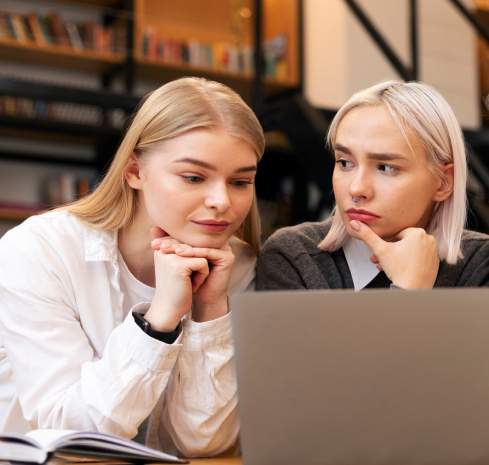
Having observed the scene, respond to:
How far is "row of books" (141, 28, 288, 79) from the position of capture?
504cm

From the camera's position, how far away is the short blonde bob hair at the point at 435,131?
1.38 meters

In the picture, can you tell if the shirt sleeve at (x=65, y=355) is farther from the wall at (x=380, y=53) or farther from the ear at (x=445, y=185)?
the wall at (x=380, y=53)

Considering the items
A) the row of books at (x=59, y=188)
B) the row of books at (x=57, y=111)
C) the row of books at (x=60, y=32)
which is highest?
the row of books at (x=60, y=32)

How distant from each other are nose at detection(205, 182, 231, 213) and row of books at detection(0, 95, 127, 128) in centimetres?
336

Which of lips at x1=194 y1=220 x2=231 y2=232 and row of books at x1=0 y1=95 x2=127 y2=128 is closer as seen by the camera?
lips at x1=194 y1=220 x2=231 y2=232

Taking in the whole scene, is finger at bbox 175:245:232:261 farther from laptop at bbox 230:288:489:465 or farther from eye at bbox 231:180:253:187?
laptop at bbox 230:288:489:465

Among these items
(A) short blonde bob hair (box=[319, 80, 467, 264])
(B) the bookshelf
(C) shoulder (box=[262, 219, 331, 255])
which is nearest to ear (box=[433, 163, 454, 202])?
(A) short blonde bob hair (box=[319, 80, 467, 264])

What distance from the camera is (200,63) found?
17.3 feet

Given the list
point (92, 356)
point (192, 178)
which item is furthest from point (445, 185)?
point (92, 356)

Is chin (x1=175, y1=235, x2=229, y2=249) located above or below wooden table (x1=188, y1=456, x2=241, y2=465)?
above

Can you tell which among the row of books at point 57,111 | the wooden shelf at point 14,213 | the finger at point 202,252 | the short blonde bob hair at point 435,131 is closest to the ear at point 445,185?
the short blonde bob hair at point 435,131

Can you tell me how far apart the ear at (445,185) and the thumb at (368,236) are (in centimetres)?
18

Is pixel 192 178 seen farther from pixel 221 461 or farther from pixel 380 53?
pixel 380 53

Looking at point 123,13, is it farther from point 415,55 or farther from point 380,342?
point 380,342
